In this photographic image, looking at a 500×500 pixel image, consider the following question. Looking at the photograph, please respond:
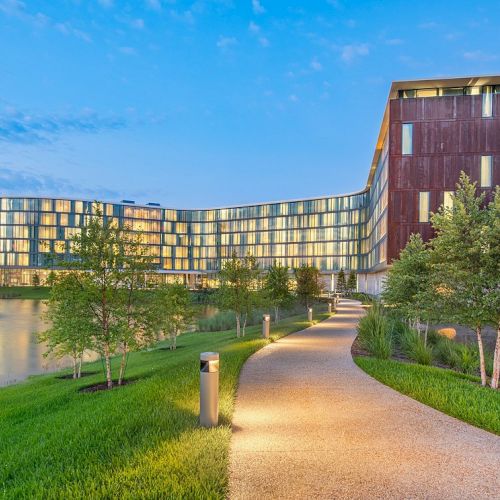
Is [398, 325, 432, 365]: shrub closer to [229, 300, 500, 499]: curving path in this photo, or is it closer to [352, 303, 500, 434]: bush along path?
[352, 303, 500, 434]: bush along path

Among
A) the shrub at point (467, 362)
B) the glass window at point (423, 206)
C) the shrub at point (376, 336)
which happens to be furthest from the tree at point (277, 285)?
the glass window at point (423, 206)

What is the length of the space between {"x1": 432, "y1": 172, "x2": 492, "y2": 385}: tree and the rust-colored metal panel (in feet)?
96.4

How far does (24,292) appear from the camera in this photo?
295ft

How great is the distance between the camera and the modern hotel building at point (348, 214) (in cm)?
3916

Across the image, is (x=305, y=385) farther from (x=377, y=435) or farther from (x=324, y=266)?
(x=324, y=266)

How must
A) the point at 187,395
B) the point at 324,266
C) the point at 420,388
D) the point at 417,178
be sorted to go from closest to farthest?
the point at 187,395, the point at 420,388, the point at 417,178, the point at 324,266

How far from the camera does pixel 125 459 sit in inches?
201

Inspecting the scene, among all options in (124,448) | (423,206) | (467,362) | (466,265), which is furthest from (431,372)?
(423,206)

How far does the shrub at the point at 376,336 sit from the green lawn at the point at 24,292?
255ft

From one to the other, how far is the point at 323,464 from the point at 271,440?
39.2 inches

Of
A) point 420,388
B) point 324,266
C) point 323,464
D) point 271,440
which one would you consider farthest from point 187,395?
point 324,266

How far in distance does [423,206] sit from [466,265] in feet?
101

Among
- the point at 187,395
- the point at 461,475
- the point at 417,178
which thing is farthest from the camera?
the point at 417,178

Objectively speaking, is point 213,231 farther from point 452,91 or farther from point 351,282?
point 452,91
